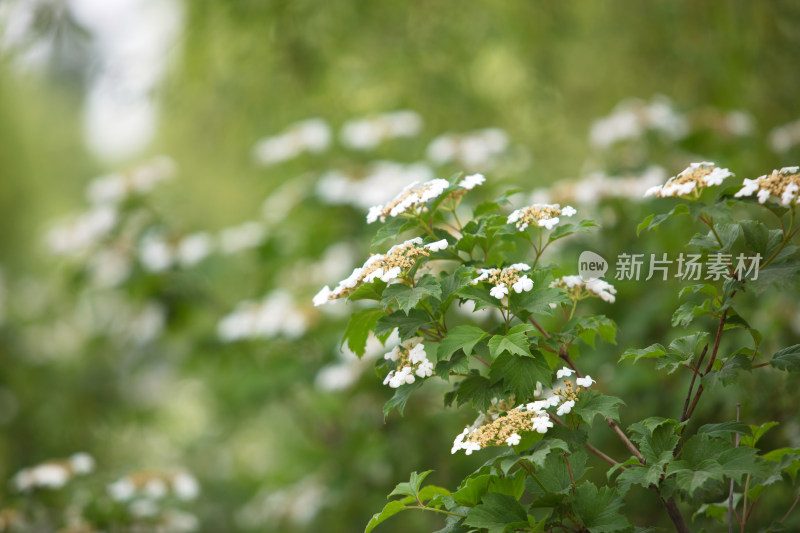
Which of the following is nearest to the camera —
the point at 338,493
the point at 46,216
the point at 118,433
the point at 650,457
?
the point at 650,457

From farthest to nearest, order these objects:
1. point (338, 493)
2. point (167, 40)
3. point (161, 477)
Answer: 1. point (167, 40)
2. point (338, 493)
3. point (161, 477)

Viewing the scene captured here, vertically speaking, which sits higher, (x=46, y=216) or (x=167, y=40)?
(x=46, y=216)

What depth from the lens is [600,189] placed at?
222 centimetres

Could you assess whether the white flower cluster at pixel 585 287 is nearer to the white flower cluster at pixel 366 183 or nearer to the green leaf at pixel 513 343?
the green leaf at pixel 513 343

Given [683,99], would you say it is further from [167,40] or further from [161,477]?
[161,477]

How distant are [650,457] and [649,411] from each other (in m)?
1.24

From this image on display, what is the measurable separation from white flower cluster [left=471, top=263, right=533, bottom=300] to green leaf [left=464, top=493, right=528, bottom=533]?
304 mm

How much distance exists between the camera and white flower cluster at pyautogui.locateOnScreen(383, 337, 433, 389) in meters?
1.06

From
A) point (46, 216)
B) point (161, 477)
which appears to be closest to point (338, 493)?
point (161, 477)

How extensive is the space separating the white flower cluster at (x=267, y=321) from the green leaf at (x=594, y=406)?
1.48 metres

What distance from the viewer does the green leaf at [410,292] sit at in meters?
1.02

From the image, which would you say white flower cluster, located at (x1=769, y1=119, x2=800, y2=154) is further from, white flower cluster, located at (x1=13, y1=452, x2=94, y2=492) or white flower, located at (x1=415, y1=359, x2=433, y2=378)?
white flower cluster, located at (x1=13, y1=452, x2=94, y2=492)

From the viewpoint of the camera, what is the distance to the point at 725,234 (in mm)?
1078

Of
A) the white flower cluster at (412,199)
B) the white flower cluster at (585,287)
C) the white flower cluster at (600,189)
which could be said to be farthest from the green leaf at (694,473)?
the white flower cluster at (600,189)
